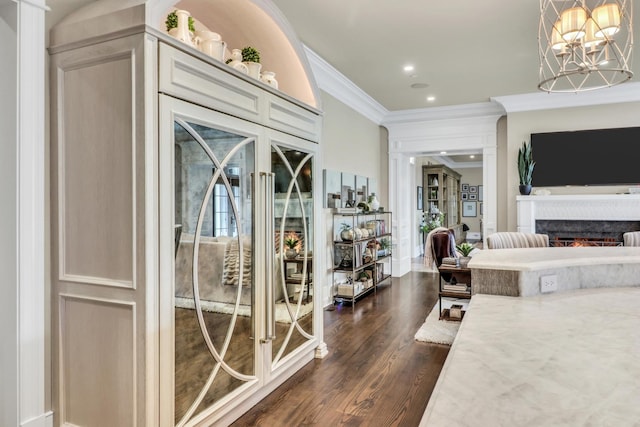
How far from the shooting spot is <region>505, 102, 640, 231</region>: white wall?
550 centimetres

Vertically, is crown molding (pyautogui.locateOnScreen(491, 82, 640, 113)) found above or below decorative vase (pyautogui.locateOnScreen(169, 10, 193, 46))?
above

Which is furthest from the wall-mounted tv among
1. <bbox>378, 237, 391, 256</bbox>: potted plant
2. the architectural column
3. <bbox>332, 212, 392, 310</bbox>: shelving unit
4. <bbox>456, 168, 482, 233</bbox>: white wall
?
<bbox>456, 168, 482, 233</bbox>: white wall

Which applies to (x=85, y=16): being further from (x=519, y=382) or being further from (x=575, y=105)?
(x=575, y=105)

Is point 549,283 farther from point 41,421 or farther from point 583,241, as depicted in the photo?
point 583,241

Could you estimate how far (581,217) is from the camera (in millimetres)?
5617

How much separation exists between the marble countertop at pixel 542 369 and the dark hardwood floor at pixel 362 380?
4.25 feet

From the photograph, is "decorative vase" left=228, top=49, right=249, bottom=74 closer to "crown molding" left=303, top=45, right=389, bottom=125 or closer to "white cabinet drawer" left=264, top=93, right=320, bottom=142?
"white cabinet drawer" left=264, top=93, right=320, bottom=142

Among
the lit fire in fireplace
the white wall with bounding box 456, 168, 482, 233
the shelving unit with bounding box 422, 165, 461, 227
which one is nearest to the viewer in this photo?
the lit fire in fireplace

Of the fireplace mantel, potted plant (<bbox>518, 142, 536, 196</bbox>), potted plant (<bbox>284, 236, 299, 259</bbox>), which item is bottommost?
potted plant (<bbox>284, 236, 299, 259</bbox>)

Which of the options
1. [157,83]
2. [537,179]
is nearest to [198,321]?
[157,83]

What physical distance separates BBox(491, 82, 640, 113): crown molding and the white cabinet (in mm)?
4914

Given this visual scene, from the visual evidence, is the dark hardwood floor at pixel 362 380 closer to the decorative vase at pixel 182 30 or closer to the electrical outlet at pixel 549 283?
the electrical outlet at pixel 549 283

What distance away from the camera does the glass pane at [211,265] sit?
1881 millimetres

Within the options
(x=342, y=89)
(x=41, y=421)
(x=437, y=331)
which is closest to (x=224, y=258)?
(x=41, y=421)
